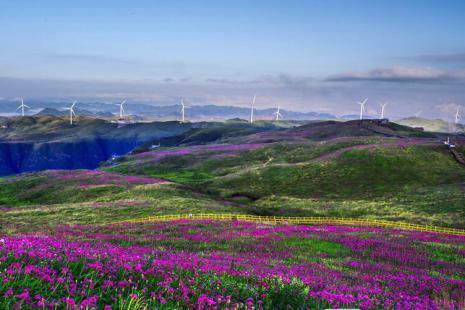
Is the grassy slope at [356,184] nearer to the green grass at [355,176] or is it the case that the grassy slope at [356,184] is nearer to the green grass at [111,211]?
the green grass at [355,176]

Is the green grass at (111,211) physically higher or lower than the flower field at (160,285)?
lower

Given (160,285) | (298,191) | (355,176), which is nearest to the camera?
(160,285)

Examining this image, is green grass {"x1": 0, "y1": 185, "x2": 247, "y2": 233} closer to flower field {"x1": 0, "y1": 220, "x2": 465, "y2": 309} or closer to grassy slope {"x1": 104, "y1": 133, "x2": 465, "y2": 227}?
grassy slope {"x1": 104, "y1": 133, "x2": 465, "y2": 227}

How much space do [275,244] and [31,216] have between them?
44.1 meters

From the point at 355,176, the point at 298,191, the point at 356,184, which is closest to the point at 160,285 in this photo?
the point at 298,191

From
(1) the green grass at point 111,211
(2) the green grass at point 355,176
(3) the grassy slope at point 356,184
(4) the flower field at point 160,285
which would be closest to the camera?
(4) the flower field at point 160,285

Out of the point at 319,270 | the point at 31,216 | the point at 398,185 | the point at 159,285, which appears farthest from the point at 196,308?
the point at 398,185

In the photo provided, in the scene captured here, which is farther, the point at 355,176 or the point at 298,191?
the point at 355,176

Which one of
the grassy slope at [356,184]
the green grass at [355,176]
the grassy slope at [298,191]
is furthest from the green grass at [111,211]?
the green grass at [355,176]

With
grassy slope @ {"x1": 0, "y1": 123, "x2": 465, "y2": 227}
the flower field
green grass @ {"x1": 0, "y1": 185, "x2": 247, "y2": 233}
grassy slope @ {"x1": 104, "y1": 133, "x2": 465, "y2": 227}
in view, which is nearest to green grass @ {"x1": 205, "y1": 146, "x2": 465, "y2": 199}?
grassy slope @ {"x1": 104, "y1": 133, "x2": 465, "y2": 227}

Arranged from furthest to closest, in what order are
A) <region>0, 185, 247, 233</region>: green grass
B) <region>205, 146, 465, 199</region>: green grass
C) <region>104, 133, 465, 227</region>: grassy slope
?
<region>205, 146, 465, 199</region>: green grass, <region>104, 133, 465, 227</region>: grassy slope, <region>0, 185, 247, 233</region>: green grass

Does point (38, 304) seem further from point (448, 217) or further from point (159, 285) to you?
point (448, 217)

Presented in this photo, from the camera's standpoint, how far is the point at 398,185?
295 ft

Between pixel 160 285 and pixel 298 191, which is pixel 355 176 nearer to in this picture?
pixel 298 191
